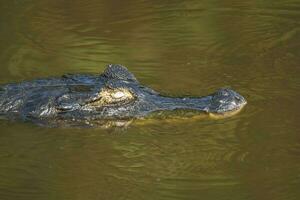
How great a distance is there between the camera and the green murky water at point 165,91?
478cm

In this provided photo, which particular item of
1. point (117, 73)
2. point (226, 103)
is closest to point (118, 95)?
point (117, 73)

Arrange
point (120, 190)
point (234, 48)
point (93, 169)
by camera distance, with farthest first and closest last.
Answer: point (234, 48), point (93, 169), point (120, 190)

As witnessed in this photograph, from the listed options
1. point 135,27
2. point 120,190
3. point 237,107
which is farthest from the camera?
point 135,27

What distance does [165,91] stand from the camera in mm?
6465

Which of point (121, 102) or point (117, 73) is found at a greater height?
point (117, 73)

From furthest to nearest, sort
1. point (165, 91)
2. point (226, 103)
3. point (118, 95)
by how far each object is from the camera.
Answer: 1. point (165, 91)
2. point (118, 95)
3. point (226, 103)

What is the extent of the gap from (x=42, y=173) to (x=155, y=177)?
807 millimetres

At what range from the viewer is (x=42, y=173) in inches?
199

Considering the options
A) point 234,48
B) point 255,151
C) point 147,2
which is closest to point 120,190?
point 255,151

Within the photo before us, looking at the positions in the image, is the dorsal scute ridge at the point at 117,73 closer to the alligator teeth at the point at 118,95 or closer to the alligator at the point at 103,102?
the alligator at the point at 103,102

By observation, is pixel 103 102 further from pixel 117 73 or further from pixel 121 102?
pixel 117 73

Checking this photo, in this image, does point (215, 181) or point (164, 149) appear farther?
point (164, 149)

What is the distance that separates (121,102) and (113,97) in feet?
0.25

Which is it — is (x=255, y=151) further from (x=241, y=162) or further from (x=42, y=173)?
(x=42, y=173)
